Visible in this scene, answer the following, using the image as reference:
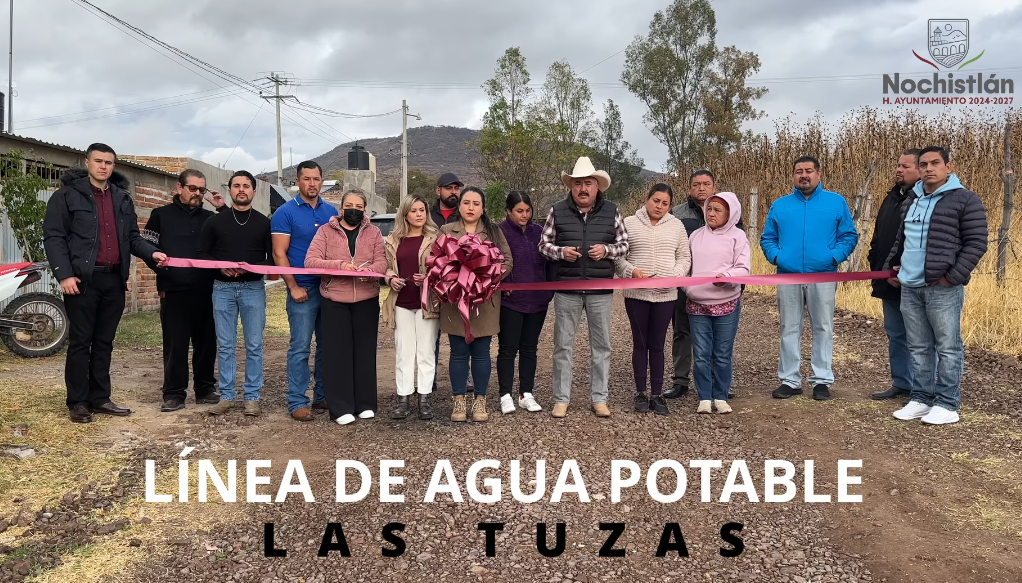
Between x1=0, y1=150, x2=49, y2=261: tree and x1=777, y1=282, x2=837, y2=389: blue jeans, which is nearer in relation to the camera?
x1=777, y1=282, x2=837, y2=389: blue jeans

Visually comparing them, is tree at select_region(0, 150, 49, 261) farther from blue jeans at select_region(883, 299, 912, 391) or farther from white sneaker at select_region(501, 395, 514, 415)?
blue jeans at select_region(883, 299, 912, 391)

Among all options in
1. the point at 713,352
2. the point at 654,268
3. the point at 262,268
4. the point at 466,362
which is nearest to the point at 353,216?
the point at 262,268

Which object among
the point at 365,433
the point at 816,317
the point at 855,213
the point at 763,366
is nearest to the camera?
the point at 365,433

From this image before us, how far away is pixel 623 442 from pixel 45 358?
6.77 m

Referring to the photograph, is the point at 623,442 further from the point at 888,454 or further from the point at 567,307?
the point at 888,454

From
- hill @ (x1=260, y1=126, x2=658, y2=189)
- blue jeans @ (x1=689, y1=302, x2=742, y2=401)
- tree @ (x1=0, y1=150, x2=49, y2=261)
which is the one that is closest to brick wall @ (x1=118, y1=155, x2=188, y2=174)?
tree @ (x1=0, y1=150, x2=49, y2=261)

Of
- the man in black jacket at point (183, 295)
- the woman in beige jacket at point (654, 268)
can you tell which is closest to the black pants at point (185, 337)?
the man in black jacket at point (183, 295)

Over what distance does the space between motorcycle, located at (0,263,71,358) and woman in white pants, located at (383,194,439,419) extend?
438 centimetres

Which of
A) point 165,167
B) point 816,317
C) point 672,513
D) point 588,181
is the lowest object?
point 672,513

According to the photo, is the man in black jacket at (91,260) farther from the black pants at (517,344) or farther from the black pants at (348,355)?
the black pants at (517,344)

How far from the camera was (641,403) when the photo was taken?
6012mm

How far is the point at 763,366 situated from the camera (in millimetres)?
7941

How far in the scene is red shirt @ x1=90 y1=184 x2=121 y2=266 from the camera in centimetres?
556

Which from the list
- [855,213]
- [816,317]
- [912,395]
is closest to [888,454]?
[912,395]
